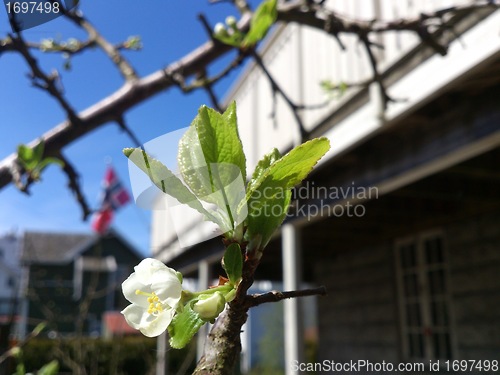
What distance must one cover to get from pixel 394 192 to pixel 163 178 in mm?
3346

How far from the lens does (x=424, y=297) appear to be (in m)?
4.74

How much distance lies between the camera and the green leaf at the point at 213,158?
364 mm

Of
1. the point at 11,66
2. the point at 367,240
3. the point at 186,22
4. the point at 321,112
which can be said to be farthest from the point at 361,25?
the point at 367,240

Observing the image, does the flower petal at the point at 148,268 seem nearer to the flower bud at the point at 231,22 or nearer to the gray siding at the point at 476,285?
the flower bud at the point at 231,22

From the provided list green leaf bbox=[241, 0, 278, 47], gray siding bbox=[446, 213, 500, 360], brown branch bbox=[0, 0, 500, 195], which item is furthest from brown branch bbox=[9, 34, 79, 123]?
gray siding bbox=[446, 213, 500, 360]

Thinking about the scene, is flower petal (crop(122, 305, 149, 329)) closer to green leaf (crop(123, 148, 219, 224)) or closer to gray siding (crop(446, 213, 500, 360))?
green leaf (crop(123, 148, 219, 224))

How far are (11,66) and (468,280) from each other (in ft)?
14.0

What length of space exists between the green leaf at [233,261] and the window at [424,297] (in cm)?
450

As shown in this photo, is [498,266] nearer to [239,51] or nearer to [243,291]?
[239,51]

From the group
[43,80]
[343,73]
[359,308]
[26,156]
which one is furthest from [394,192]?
[26,156]

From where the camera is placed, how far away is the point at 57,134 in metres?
1.28

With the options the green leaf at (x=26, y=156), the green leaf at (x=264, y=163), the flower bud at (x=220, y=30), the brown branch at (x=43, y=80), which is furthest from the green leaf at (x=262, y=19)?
the green leaf at (x=264, y=163)

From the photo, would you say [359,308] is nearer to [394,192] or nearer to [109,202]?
[394,192]

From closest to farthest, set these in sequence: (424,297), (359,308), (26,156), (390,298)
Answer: (26,156) < (424,297) < (390,298) < (359,308)
